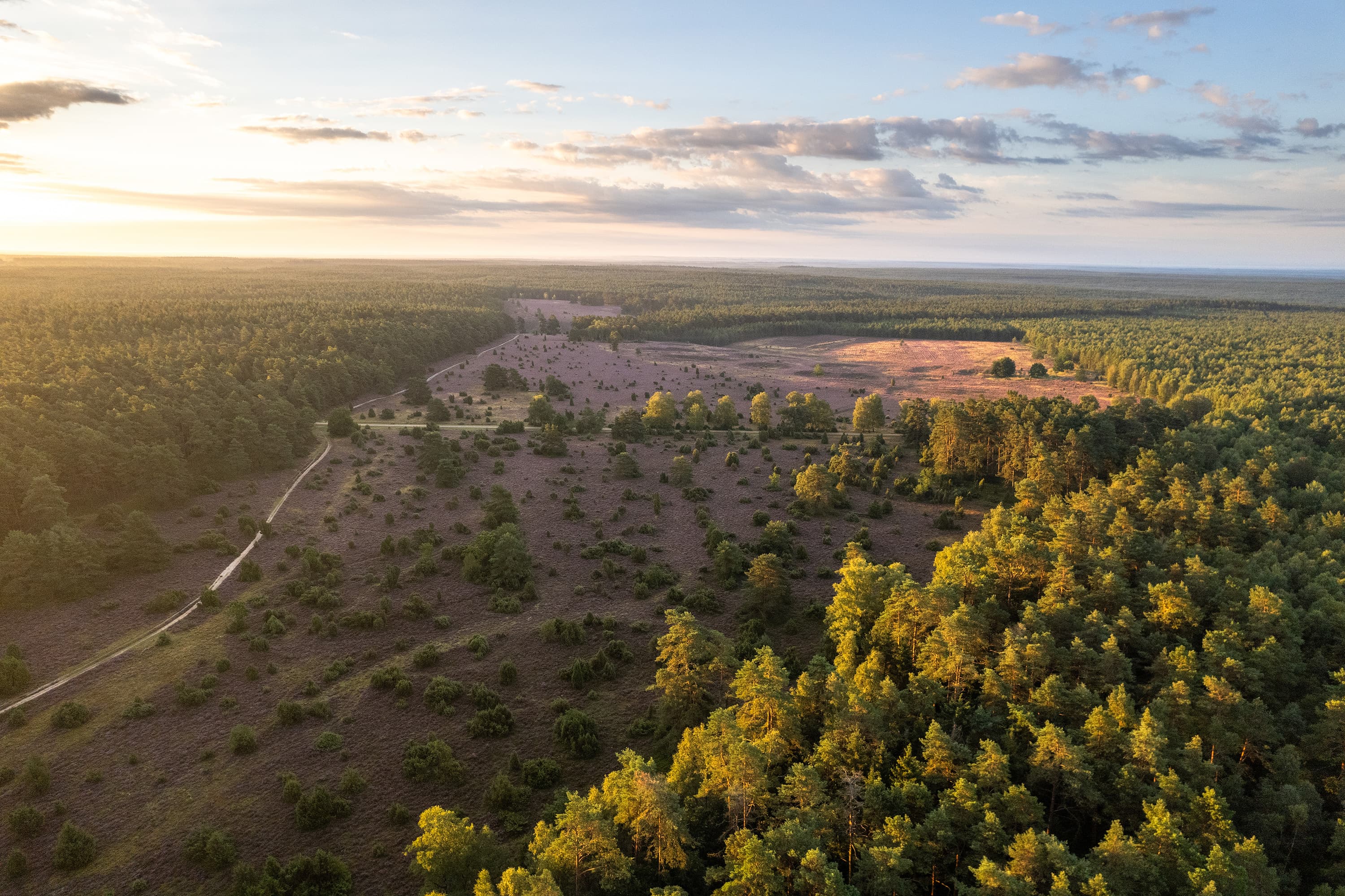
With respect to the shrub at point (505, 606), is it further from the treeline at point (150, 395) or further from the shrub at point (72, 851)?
the treeline at point (150, 395)

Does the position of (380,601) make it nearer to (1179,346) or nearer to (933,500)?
(933,500)

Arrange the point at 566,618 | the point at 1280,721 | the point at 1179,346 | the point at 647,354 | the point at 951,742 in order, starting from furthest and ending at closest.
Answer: the point at 647,354 < the point at 1179,346 < the point at 566,618 < the point at 1280,721 < the point at 951,742

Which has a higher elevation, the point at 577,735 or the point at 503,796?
the point at 577,735

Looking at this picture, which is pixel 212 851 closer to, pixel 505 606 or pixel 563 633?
pixel 563 633

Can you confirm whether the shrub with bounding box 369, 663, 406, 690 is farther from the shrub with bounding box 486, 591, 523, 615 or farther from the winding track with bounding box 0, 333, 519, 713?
the winding track with bounding box 0, 333, 519, 713

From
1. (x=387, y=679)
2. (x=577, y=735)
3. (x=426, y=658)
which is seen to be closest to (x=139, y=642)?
(x=387, y=679)

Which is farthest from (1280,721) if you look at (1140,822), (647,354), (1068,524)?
(647,354)
